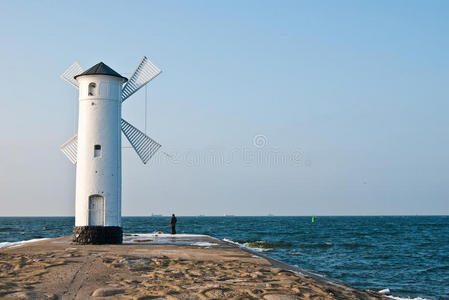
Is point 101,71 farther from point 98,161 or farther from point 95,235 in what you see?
point 95,235

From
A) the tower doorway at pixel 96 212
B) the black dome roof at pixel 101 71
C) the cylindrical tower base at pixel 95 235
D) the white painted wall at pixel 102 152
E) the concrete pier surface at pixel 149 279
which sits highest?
the black dome roof at pixel 101 71

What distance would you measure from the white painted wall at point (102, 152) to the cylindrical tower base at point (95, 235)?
208mm

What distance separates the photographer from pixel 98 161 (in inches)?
769

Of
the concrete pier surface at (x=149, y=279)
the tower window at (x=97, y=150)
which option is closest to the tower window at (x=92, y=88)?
the tower window at (x=97, y=150)

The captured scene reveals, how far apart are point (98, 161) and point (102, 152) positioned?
1.27 feet

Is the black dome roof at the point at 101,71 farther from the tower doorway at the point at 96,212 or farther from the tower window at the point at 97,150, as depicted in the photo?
the tower doorway at the point at 96,212

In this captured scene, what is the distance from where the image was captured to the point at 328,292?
1024cm

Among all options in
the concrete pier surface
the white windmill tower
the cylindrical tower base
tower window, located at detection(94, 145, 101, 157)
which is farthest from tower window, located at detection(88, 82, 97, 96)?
the concrete pier surface

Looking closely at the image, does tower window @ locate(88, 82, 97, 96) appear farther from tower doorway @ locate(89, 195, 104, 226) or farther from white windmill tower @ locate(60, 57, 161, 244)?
tower doorway @ locate(89, 195, 104, 226)

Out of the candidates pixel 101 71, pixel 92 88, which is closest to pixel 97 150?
pixel 92 88

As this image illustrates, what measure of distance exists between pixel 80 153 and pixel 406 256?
65.9 feet

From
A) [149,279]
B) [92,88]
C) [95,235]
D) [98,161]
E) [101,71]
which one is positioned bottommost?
[149,279]

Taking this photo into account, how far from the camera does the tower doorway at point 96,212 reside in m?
19.6

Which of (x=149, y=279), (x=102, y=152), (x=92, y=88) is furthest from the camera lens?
(x=92, y=88)
